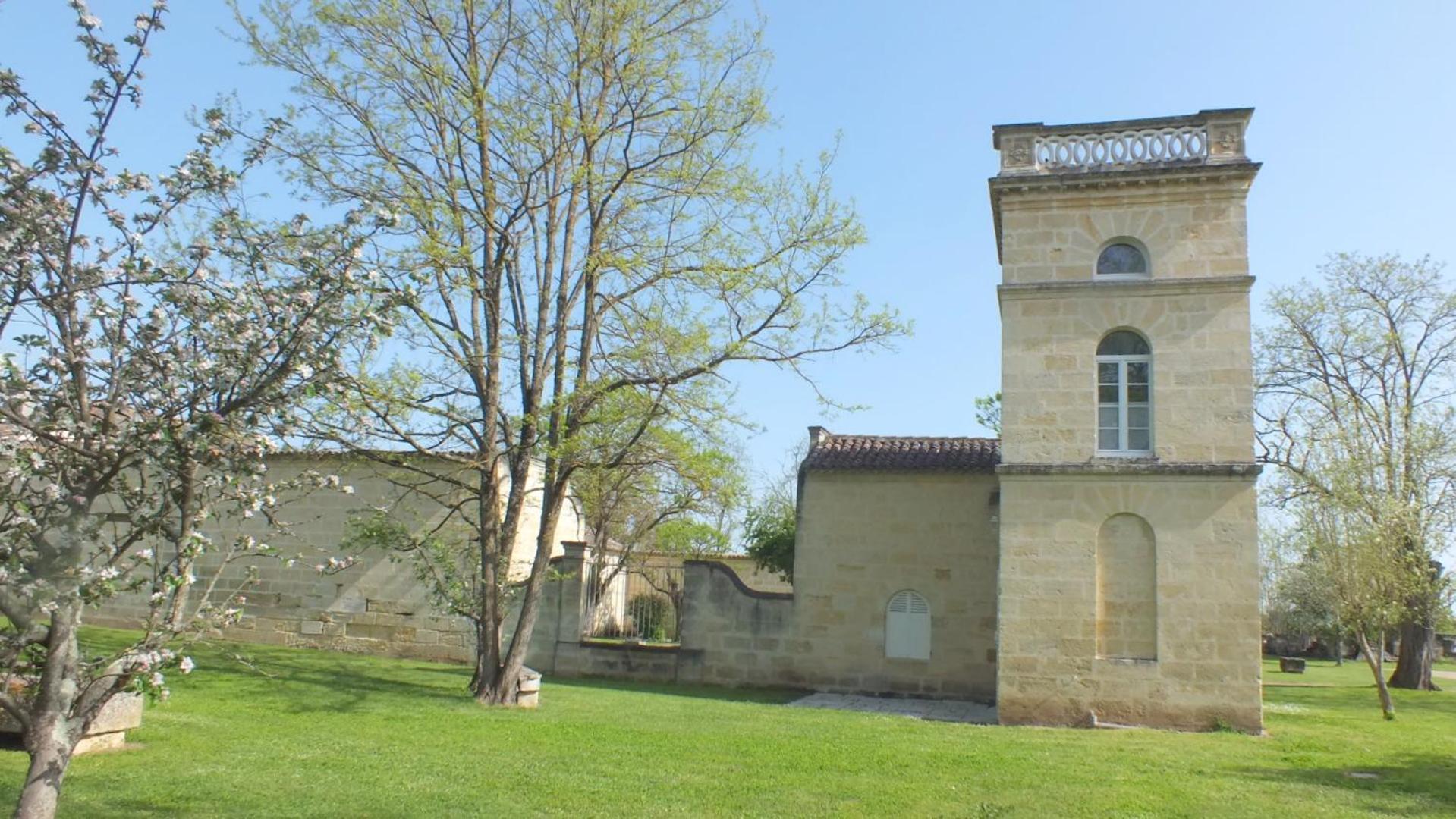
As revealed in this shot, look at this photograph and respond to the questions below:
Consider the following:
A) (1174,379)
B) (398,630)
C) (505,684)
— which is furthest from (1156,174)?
(398,630)

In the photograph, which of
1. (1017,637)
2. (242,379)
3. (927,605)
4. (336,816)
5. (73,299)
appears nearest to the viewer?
(73,299)

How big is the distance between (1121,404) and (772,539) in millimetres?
10720

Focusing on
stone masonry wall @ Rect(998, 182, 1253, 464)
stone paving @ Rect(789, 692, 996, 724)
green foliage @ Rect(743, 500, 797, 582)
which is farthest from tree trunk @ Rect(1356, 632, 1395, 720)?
green foliage @ Rect(743, 500, 797, 582)

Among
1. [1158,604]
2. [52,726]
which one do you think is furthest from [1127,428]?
[52,726]

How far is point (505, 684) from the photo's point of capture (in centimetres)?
1266

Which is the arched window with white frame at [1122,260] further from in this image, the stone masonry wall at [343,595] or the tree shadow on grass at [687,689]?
the stone masonry wall at [343,595]

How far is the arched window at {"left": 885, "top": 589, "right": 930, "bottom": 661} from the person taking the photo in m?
16.6

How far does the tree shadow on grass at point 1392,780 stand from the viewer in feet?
26.6

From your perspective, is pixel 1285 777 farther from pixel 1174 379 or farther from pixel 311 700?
pixel 311 700

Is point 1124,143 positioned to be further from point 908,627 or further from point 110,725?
point 110,725

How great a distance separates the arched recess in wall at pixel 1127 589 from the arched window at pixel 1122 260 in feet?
11.3

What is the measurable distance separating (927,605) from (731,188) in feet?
25.0

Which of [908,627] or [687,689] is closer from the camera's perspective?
[687,689]

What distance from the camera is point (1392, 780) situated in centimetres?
927
